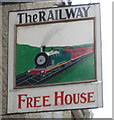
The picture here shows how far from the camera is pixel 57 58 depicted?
8516mm

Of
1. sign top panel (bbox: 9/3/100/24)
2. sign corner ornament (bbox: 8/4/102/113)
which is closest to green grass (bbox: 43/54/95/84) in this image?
sign corner ornament (bbox: 8/4/102/113)

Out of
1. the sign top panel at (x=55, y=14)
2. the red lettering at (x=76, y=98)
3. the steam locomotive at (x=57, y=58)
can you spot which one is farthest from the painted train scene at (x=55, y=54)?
the red lettering at (x=76, y=98)

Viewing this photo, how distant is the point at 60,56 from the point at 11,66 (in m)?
0.91

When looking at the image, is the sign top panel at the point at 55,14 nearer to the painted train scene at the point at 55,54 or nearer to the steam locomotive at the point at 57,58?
the painted train scene at the point at 55,54

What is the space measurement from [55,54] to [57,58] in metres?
0.08

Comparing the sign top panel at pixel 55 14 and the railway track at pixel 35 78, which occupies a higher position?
the sign top panel at pixel 55 14

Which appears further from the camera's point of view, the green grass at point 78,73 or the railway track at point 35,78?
the railway track at point 35,78

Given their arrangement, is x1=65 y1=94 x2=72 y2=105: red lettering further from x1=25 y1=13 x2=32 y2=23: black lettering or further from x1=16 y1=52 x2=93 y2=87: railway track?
x1=25 y1=13 x2=32 y2=23: black lettering

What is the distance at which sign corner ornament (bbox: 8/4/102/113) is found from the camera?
27.3ft

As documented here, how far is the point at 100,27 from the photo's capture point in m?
8.48

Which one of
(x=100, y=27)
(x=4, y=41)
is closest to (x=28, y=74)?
(x=100, y=27)

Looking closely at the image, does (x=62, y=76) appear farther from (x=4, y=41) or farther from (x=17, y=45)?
(x=4, y=41)

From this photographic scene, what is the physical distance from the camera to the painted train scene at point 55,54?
8.42 metres

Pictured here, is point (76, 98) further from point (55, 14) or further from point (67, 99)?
point (55, 14)
